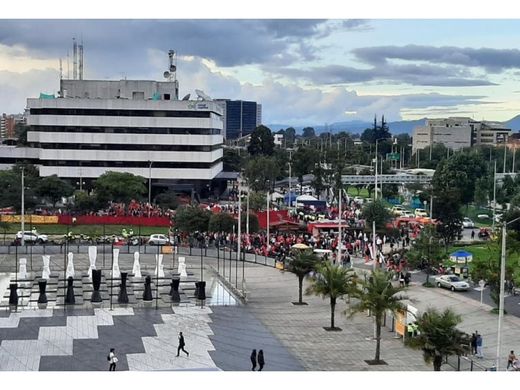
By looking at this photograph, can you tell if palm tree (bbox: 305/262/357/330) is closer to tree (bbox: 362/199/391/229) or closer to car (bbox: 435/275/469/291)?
car (bbox: 435/275/469/291)

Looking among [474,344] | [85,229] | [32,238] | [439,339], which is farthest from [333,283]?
[85,229]

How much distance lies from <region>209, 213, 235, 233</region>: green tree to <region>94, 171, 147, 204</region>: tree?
19.7m

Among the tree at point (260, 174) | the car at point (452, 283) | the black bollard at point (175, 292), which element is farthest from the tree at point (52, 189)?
the car at point (452, 283)

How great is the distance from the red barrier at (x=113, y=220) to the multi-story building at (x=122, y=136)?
2556cm

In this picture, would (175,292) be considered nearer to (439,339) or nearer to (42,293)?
(42,293)

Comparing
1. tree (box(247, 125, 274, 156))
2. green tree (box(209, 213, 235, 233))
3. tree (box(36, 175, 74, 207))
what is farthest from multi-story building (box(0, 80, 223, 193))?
tree (box(247, 125, 274, 156))

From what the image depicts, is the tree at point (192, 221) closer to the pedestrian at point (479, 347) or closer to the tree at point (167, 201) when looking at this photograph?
the tree at point (167, 201)

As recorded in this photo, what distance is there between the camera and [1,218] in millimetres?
67188

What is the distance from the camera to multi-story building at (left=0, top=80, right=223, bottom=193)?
94.1 meters

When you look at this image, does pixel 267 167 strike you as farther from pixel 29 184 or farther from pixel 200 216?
pixel 200 216

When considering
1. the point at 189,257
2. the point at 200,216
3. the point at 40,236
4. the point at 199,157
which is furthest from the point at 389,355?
the point at 199,157

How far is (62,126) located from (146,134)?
392 inches

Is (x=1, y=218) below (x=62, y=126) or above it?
below

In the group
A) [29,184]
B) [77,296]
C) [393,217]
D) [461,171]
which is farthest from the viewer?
[461,171]
